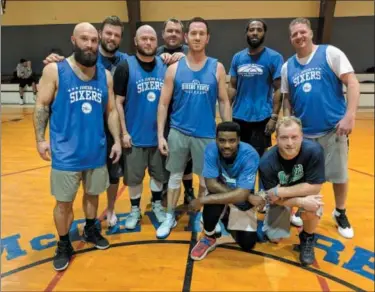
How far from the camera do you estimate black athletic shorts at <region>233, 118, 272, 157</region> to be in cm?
333

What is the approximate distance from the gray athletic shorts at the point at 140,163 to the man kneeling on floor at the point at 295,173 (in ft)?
2.99

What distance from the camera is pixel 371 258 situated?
279 cm

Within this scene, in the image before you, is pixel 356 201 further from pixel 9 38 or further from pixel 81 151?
pixel 9 38

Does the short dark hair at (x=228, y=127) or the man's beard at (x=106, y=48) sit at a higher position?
the man's beard at (x=106, y=48)

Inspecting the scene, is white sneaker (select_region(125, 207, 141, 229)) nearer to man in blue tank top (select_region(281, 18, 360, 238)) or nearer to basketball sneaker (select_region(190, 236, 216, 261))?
basketball sneaker (select_region(190, 236, 216, 261))

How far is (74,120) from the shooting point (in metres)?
2.48

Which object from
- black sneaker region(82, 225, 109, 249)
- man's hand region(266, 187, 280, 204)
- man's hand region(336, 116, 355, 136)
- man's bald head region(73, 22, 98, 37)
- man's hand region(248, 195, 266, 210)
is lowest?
black sneaker region(82, 225, 109, 249)

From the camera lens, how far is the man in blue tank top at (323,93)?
8.98ft

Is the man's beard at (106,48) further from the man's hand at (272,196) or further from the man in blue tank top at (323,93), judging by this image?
the man's hand at (272,196)

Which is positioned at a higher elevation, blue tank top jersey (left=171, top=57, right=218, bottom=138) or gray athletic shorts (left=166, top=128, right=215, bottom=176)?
blue tank top jersey (left=171, top=57, right=218, bottom=138)

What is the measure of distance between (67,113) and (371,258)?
8.06 feet


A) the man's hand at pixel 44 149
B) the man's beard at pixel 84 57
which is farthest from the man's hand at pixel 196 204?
the man's beard at pixel 84 57

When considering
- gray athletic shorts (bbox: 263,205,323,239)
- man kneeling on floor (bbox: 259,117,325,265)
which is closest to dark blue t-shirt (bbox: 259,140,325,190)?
man kneeling on floor (bbox: 259,117,325,265)

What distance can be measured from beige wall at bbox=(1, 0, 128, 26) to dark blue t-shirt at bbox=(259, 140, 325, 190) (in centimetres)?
940
